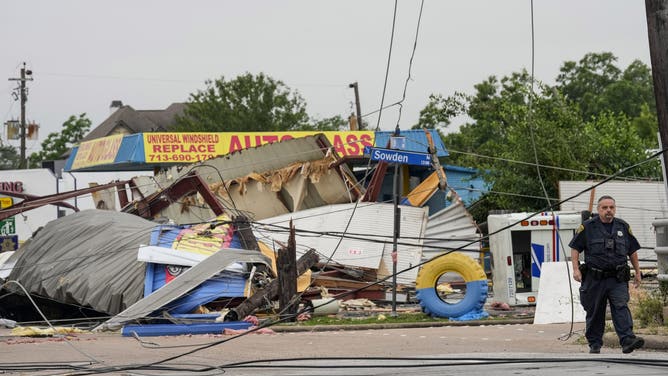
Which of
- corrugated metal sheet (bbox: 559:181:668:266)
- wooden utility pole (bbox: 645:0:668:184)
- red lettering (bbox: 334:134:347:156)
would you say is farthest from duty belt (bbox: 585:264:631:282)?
red lettering (bbox: 334:134:347:156)

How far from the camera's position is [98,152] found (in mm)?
44344

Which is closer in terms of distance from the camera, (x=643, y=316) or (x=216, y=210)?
(x=643, y=316)

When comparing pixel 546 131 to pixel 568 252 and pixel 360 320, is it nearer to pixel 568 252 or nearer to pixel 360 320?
pixel 568 252

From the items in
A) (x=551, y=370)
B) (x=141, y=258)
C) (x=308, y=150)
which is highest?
(x=308, y=150)

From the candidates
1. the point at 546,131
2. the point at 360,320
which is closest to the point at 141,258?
the point at 360,320

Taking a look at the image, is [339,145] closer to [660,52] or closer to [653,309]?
[653,309]

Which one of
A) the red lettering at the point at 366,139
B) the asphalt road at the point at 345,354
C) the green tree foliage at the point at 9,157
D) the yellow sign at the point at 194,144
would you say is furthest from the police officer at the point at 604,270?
the green tree foliage at the point at 9,157

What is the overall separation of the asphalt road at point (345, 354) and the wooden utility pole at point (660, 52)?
2621mm

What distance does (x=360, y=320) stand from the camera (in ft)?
65.5

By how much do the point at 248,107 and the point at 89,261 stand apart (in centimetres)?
4260

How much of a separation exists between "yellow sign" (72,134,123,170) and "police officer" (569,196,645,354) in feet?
105

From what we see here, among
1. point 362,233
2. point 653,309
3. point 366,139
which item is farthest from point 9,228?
point 653,309

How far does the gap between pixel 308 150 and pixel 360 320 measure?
38.7 ft

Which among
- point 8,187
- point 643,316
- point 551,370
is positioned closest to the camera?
point 551,370
